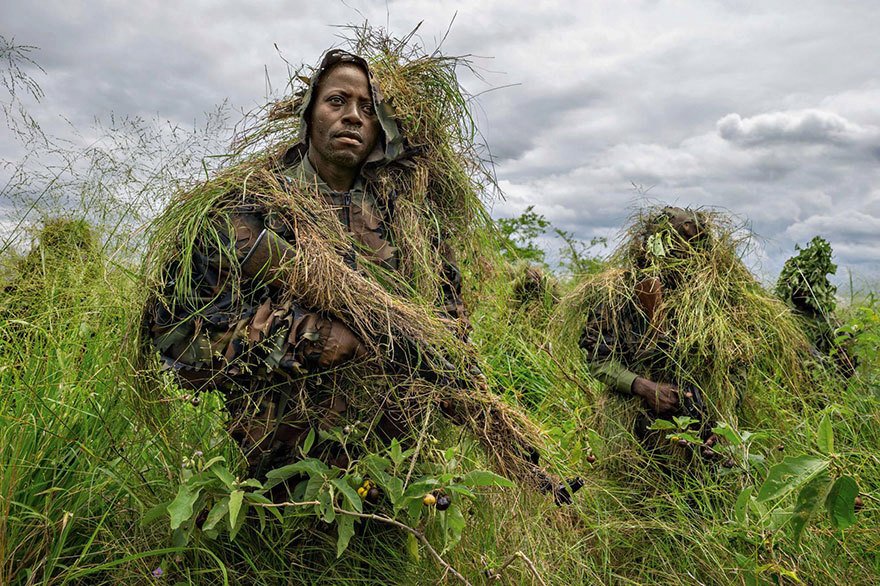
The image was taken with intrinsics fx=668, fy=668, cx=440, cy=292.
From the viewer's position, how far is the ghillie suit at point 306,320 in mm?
2090

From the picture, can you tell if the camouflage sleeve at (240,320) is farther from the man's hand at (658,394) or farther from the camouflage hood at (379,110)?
the man's hand at (658,394)

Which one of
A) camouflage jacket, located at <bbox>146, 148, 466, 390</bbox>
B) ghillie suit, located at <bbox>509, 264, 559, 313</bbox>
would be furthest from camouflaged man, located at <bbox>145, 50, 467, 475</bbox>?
ghillie suit, located at <bbox>509, 264, 559, 313</bbox>

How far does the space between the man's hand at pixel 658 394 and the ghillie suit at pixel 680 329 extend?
4cm

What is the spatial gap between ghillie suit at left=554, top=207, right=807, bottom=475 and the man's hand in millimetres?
42

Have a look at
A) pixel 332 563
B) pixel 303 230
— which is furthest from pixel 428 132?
pixel 332 563

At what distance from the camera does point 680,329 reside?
324 cm

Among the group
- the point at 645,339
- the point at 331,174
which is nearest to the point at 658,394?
the point at 645,339

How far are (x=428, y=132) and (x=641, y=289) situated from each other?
1461 millimetres

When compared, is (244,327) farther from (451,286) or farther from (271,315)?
(451,286)

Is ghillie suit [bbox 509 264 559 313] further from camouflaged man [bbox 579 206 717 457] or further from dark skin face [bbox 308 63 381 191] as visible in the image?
dark skin face [bbox 308 63 381 191]

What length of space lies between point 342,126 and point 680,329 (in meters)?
1.89

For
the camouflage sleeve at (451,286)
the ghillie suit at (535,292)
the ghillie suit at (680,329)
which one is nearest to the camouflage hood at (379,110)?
the camouflage sleeve at (451,286)

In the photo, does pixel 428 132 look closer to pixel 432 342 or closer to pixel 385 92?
pixel 385 92

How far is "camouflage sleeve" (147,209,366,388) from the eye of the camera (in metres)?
2.05
